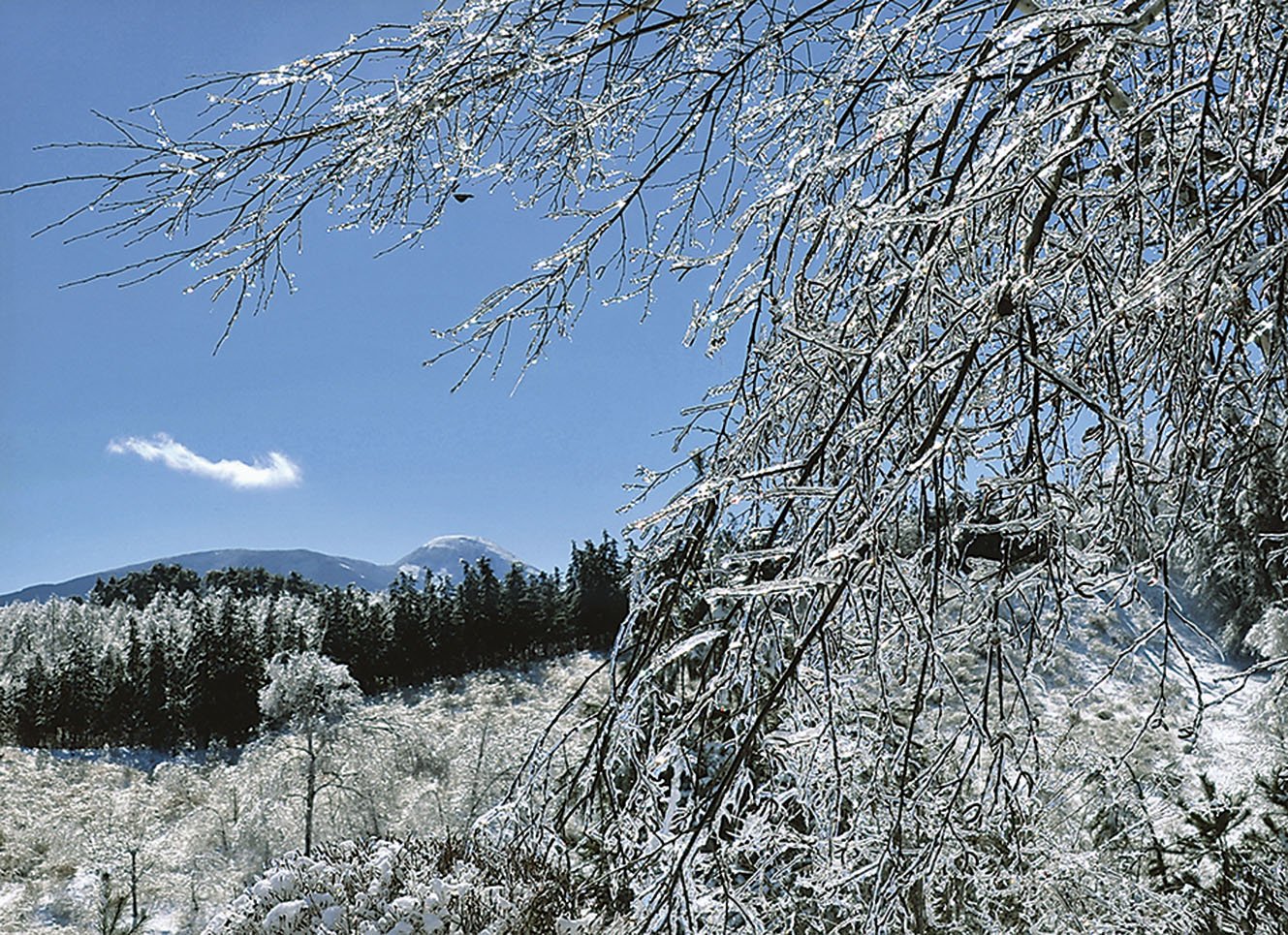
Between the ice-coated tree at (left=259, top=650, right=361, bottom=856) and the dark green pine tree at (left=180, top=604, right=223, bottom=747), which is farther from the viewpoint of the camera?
the dark green pine tree at (left=180, top=604, right=223, bottom=747)

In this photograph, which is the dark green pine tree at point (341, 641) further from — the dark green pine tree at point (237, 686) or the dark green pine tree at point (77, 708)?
the dark green pine tree at point (77, 708)

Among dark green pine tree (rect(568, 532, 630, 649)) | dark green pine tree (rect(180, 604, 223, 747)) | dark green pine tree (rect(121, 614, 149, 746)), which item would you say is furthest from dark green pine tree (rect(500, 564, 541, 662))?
dark green pine tree (rect(121, 614, 149, 746))

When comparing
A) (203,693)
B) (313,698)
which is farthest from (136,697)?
(313,698)

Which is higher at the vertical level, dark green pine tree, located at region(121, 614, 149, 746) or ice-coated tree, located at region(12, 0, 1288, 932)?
ice-coated tree, located at region(12, 0, 1288, 932)

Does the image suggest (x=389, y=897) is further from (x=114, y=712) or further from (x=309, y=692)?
(x=114, y=712)

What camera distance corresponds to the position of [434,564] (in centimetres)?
19738

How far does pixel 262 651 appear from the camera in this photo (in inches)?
1197

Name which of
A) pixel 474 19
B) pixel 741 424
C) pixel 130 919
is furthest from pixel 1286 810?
pixel 130 919

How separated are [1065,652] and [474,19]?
1490mm

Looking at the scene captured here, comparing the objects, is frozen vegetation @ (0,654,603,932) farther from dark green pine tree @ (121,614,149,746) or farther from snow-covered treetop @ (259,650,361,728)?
snow-covered treetop @ (259,650,361,728)

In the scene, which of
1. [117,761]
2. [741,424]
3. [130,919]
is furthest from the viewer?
[117,761]

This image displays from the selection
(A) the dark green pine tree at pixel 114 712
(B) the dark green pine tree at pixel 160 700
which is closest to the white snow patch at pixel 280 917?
(B) the dark green pine tree at pixel 160 700

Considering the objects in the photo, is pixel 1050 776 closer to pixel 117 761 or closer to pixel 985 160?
pixel 985 160

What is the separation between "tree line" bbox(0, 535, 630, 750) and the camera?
A: 2908 centimetres
